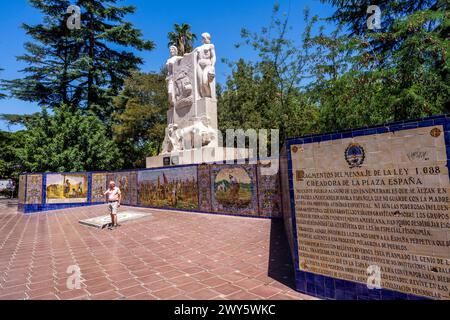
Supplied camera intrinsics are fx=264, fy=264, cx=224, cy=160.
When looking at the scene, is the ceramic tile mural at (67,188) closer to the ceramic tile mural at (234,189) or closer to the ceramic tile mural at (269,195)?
the ceramic tile mural at (234,189)

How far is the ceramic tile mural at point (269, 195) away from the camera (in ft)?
25.2

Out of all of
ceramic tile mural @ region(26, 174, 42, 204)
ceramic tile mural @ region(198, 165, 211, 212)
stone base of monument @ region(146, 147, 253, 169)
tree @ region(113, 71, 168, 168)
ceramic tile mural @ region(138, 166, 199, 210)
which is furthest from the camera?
tree @ region(113, 71, 168, 168)

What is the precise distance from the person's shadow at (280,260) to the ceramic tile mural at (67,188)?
12.3 metres

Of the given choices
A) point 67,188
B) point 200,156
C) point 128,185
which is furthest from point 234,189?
point 67,188

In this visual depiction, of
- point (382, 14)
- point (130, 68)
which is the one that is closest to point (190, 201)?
point (382, 14)

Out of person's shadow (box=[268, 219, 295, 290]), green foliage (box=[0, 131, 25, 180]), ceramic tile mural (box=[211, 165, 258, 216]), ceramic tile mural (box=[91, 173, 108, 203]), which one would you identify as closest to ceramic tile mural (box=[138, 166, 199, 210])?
ceramic tile mural (box=[211, 165, 258, 216])

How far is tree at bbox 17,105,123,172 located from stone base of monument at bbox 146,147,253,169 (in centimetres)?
685

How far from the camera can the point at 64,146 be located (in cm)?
1747

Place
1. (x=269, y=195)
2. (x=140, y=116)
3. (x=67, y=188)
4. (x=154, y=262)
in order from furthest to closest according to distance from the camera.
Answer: (x=140, y=116) < (x=67, y=188) < (x=269, y=195) < (x=154, y=262)

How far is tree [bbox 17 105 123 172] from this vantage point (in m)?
16.2

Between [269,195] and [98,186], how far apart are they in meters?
11.4

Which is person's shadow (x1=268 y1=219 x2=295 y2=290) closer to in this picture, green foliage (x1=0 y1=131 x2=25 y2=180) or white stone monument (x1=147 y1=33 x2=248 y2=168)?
white stone monument (x1=147 y1=33 x2=248 y2=168)

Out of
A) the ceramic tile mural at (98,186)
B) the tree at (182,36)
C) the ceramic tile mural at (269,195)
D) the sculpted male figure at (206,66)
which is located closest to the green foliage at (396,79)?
the ceramic tile mural at (269,195)

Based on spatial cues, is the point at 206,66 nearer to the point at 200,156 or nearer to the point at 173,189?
the point at 200,156
